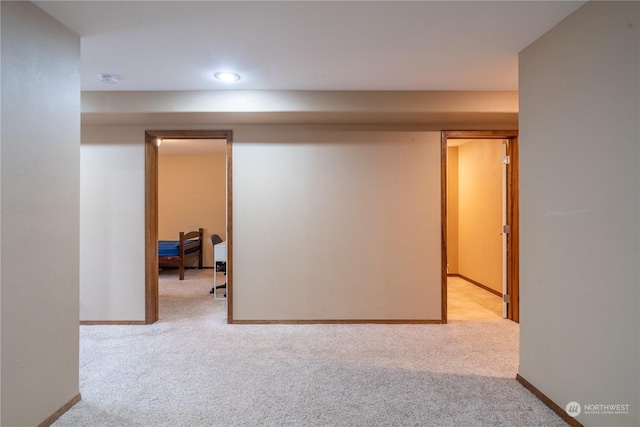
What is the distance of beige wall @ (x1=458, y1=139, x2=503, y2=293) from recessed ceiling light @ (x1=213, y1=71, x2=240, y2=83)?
3.50m

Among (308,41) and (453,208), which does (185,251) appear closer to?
(453,208)

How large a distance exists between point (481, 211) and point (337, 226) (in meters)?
2.74

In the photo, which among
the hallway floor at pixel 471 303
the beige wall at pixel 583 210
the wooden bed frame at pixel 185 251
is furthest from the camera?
the wooden bed frame at pixel 185 251

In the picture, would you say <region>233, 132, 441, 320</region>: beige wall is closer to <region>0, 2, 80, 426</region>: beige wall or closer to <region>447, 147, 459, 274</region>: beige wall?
<region>0, 2, 80, 426</region>: beige wall

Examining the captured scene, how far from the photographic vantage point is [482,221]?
5133mm

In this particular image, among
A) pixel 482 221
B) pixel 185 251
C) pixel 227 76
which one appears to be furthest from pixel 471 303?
pixel 185 251

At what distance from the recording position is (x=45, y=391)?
6.04 feet

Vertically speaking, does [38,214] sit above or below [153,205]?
below

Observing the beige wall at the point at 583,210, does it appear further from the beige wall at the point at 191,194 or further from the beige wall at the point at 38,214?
the beige wall at the point at 191,194

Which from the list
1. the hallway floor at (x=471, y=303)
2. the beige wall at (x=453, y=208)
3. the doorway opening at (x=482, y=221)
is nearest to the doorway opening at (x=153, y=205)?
the doorway opening at (x=482, y=221)

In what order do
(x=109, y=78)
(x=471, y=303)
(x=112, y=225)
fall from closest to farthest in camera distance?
(x=109, y=78)
(x=112, y=225)
(x=471, y=303)

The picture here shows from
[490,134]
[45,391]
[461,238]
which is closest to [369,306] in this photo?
[490,134]

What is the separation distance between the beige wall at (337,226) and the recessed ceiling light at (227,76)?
2.59 ft

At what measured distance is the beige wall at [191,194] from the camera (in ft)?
23.0
